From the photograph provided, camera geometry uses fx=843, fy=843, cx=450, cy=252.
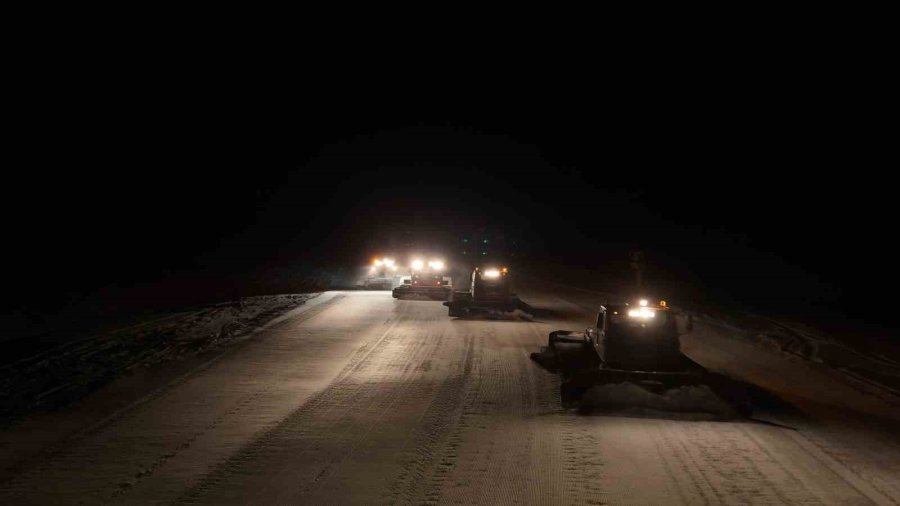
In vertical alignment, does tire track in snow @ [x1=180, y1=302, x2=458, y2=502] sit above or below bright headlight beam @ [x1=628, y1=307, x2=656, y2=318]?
below

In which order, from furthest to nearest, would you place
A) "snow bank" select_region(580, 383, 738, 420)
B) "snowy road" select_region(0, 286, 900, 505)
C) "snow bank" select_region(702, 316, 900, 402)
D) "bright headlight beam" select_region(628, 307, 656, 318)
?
"snow bank" select_region(702, 316, 900, 402)
"bright headlight beam" select_region(628, 307, 656, 318)
"snow bank" select_region(580, 383, 738, 420)
"snowy road" select_region(0, 286, 900, 505)

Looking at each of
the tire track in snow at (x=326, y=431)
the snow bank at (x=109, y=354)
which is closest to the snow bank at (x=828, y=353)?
the tire track in snow at (x=326, y=431)

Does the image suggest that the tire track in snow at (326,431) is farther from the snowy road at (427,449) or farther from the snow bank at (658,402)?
the snow bank at (658,402)

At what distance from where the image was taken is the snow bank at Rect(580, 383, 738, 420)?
14906mm

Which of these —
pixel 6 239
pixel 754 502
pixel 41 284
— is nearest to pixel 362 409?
pixel 754 502

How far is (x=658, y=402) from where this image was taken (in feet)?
50.4

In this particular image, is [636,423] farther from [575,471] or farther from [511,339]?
[511,339]

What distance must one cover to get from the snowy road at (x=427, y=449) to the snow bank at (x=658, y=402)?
50 cm

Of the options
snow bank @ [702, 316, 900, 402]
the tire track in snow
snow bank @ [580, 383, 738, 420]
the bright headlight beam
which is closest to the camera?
the tire track in snow

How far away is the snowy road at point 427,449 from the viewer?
9992mm

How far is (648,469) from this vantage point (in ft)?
36.4

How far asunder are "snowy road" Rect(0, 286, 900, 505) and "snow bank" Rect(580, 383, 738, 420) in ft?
1.64

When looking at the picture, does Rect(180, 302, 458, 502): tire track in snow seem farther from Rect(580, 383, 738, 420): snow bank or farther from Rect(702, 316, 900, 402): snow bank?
Rect(702, 316, 900, 402): snow bank

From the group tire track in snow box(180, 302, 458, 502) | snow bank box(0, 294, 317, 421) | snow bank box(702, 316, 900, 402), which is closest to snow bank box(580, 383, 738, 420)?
tire track in snow box(180, 302, 458, 502)
